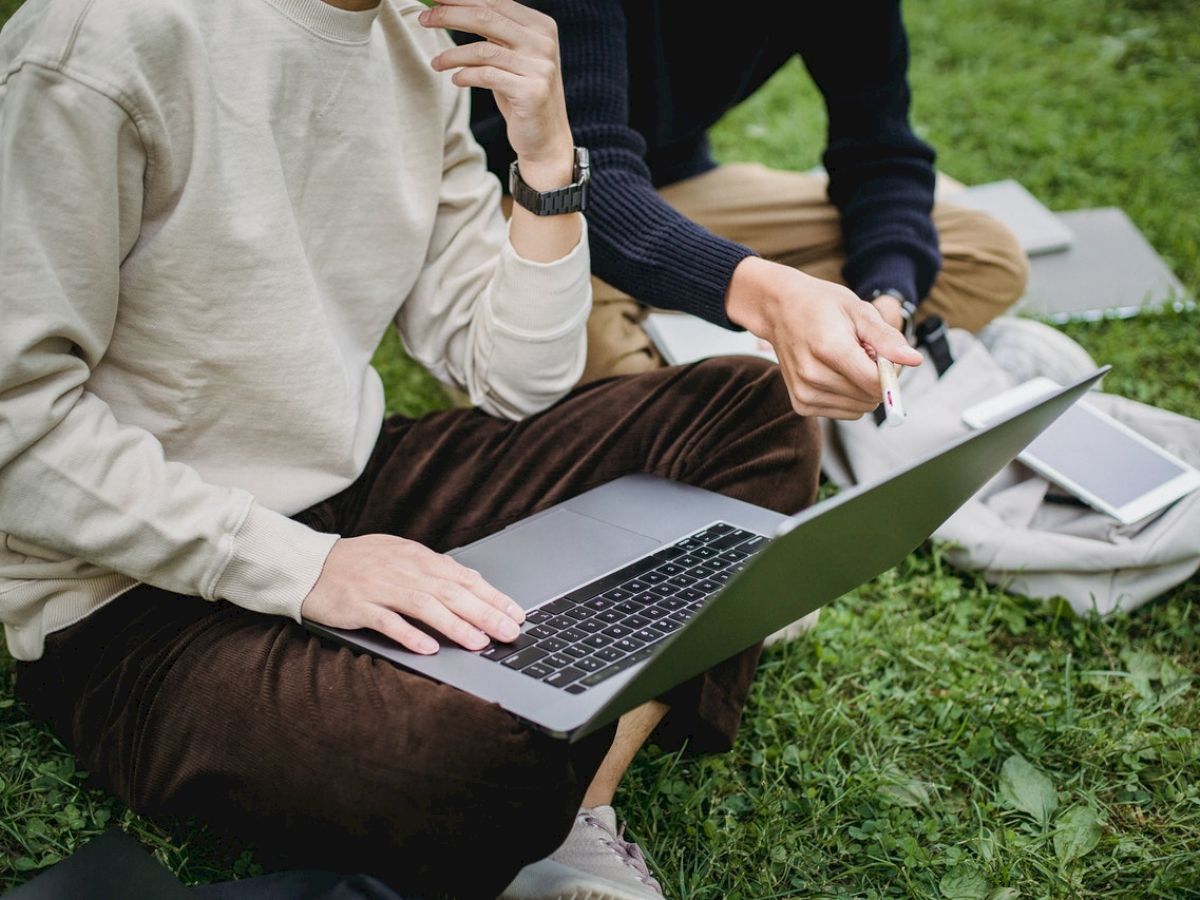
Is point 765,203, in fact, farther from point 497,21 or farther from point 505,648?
point 505,648

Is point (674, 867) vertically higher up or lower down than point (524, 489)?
lower down

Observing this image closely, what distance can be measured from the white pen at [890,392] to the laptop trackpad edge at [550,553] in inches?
14.8

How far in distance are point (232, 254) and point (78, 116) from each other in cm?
23

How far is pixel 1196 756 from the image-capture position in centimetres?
172

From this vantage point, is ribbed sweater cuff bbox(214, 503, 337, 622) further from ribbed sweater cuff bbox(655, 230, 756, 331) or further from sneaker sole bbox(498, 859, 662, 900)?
ribbed sweater cuff bbox(655, 230, 756, 331)

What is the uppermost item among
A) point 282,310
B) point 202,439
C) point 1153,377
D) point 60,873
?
point 282,310

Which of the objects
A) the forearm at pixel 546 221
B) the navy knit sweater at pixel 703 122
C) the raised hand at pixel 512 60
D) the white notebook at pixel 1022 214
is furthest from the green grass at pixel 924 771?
the white notebook at pixel 1022 214

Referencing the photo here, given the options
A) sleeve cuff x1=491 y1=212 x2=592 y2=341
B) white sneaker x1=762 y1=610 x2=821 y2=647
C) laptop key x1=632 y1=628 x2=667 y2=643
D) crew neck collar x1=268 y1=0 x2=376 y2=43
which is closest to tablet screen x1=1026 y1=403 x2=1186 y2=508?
white sneaker x1=762 y1=610 x2=821 y2=647

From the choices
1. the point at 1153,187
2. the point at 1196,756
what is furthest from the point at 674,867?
the point at 1153,187

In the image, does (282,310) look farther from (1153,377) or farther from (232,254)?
(1153,377)

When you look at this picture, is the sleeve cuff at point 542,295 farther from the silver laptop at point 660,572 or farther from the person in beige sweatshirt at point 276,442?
the silver laptop at point 660,572

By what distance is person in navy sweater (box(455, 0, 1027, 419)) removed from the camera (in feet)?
5.17

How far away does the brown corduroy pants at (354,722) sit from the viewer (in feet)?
3.98

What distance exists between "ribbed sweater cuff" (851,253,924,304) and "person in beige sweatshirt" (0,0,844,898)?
643mm
